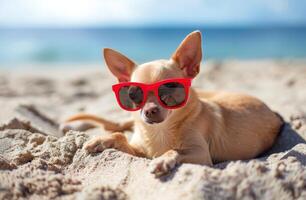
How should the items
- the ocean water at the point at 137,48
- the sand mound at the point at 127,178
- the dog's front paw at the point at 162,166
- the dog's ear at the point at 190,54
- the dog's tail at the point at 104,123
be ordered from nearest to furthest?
the sand mound at the point at 127,178 → the dog's front paw at the point at 162,166 → the dog's ear at the point at 190,54 → the dog's tail at the point at 104,123 → the ocean water at the point at 137,48

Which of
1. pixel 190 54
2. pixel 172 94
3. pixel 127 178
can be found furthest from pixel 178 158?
pixel 190 54

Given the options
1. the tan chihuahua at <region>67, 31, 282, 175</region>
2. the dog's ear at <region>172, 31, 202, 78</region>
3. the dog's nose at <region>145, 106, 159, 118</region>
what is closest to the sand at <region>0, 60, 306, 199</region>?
the tan chihuahua at <region>67, 31, 282, 175</region>

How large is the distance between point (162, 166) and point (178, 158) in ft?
0.80

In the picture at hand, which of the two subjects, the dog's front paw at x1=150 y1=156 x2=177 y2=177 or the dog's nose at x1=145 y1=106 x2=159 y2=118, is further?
the dog's nose at x1=145 y1=106 x2=159 y2=118

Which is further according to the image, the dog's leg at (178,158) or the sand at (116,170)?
the dog's leg at (178,158)

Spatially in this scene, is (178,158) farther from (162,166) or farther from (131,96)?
(131,96)

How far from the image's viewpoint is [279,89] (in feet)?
22.1

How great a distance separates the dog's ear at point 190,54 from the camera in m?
3.43

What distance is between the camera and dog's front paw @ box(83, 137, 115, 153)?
3213 mm

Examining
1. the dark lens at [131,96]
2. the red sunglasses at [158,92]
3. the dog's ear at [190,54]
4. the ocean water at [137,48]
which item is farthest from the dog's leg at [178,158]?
the ocean water at [137,48]

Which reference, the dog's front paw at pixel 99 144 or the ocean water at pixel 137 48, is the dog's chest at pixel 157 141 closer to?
the dog's front paw at pixel 99 144

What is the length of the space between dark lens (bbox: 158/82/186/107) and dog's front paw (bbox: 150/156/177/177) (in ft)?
1.93

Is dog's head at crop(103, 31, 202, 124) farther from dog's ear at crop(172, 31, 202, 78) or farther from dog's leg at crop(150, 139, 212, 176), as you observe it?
dog's leg at crop(150, 139, 212, 176)

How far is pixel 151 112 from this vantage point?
317 centimetres
